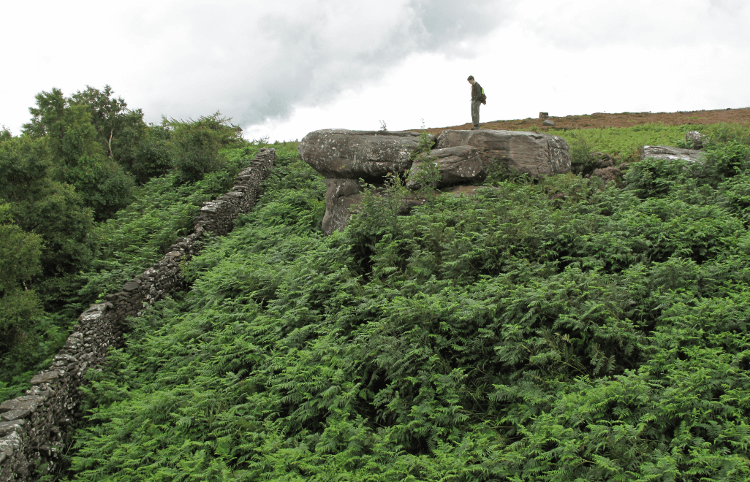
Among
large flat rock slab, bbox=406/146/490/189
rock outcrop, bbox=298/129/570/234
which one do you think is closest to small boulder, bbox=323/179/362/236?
rock outcrop, bbox=298/129/570/234

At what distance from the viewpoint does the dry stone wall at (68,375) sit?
7.87 metres

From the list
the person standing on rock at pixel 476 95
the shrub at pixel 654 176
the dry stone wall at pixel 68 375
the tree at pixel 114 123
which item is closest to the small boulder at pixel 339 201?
the dry stone wall at pixel 68 375

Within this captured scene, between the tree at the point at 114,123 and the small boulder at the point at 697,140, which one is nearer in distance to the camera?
the small boulder at the point at 697,140

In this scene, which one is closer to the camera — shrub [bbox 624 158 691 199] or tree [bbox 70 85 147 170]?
shrub [bbox 624 158 691 199]

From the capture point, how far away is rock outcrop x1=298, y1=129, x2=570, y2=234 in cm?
1267

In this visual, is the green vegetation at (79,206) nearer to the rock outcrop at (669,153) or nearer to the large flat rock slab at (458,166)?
the large flat rock slab at (458,166)

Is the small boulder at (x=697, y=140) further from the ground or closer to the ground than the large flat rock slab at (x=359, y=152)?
closer to the ground

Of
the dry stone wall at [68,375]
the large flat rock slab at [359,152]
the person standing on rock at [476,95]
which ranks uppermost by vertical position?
the person standing on rock at [476,95]

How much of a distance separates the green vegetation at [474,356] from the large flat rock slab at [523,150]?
6.47 feet

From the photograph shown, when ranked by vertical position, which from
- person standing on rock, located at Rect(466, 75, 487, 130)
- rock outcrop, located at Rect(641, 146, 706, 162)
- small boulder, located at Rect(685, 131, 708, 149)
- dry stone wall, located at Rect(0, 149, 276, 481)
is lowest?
dry stone wall, located at Rect(0, 149, 276, 481)

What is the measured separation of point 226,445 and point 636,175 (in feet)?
37.8

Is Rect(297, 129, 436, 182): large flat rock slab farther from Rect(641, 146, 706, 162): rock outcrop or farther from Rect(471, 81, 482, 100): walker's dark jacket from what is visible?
Rect(641, 146, 706, 162): rock outcrop

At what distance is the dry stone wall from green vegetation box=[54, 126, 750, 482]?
0.52 meters

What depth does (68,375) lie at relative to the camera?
9719 mm
